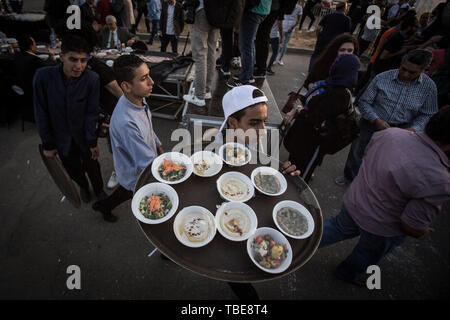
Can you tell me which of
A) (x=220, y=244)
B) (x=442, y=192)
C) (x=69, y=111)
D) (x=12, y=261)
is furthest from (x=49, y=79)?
(x=442, y=192)

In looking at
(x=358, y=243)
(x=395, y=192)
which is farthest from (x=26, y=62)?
(x=358, y=243)

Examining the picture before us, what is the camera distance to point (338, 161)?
460 centimetres

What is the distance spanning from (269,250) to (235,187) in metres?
0.67

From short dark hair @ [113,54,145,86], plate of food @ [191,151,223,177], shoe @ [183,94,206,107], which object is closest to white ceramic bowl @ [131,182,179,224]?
plate of food @ [191,151,223,177]

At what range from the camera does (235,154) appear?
2438mm

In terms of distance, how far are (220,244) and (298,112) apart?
2.31 m

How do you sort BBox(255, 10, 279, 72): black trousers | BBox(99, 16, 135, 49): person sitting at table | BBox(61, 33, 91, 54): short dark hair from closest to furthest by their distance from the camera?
1. BBox(61, 33, 91, 54): short dark hair
2. BBox(255, 10, 279, 72): black trousers
3. BBox(99, 16, 135, 49): person sitting at table

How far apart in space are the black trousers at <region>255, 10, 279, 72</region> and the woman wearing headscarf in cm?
234

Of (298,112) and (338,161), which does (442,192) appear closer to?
(298,112)

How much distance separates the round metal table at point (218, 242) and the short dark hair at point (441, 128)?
1.11 meters

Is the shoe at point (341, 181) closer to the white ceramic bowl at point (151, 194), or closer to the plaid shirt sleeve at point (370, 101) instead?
the plaid shirt sleeve at point (370, 101)

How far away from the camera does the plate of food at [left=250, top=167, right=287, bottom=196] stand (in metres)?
2.12

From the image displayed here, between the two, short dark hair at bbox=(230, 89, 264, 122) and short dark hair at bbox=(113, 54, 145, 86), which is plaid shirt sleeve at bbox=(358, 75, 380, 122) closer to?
short dark hair at bbox=(230, 89, 264, 122)

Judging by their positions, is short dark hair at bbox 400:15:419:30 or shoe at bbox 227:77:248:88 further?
short dark hair at bbox 400:15:419:30
